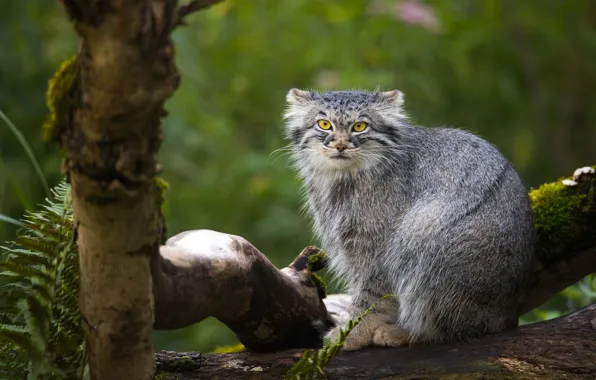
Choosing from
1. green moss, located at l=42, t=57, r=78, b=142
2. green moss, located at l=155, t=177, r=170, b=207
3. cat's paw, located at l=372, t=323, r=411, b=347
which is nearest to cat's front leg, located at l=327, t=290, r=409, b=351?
cat's paw, located at l=372, t=323, r=411, b=347

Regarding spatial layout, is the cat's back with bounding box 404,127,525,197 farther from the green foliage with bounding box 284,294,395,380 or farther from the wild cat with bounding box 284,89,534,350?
the green foliage with bounding box 284,294,395,380

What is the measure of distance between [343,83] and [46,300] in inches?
201

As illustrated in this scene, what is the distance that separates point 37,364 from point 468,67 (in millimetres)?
7267

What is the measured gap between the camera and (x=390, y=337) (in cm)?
441

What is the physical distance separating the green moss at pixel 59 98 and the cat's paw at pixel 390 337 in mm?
2346

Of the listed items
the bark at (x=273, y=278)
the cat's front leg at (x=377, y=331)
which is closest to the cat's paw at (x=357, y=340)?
the cat's front leg at (x=377, y=331)

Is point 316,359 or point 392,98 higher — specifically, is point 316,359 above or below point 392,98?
below

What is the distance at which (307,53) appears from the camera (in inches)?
357

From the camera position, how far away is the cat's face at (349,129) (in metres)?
4.96

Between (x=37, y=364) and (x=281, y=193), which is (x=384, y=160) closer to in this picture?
(x=37, y=364)

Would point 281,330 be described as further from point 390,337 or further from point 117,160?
point 117,160

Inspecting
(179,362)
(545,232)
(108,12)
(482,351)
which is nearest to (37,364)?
(179,362)

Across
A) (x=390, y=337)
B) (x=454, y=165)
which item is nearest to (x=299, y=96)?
(x=454, y=165)

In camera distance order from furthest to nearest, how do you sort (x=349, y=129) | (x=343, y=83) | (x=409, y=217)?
(x=343, y=83), (x=349, y=129), (x=409, y=217)
